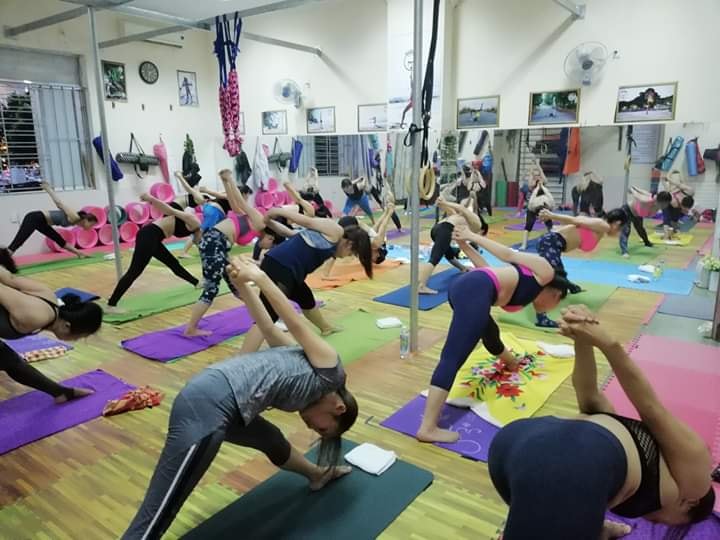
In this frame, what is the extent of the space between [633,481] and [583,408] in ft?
1.08

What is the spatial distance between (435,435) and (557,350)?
1446 mm

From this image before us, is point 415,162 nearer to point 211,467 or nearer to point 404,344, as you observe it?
point 404,344

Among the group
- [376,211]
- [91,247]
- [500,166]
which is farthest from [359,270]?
[91,247]

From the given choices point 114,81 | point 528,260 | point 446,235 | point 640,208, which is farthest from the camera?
point 114,81

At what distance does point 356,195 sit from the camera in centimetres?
789

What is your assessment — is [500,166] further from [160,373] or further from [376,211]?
[160,373]

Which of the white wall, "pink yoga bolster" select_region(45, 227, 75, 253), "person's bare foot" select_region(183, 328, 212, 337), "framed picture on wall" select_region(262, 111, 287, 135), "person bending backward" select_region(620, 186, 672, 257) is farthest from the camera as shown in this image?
"framed picture on wall" select_region(262, 111, 287, 135)

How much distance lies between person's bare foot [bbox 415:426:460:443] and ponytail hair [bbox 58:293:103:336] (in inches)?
66.1

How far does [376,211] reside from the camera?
8086 millimetres

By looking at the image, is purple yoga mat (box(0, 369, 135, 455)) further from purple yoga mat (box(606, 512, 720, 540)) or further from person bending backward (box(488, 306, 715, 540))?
purple yoga mat (box(606, 512, 720, 540))

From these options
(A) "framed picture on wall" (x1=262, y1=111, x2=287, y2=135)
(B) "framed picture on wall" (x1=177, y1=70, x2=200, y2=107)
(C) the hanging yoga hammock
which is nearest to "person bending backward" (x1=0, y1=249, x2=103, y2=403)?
(C) the hanging yoga hammock

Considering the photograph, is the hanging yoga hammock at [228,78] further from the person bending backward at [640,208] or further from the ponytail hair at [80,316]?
the person bending backward at [640,208]

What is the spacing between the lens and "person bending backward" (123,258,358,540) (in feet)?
5.54

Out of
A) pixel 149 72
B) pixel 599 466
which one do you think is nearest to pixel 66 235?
pixel 149 72
